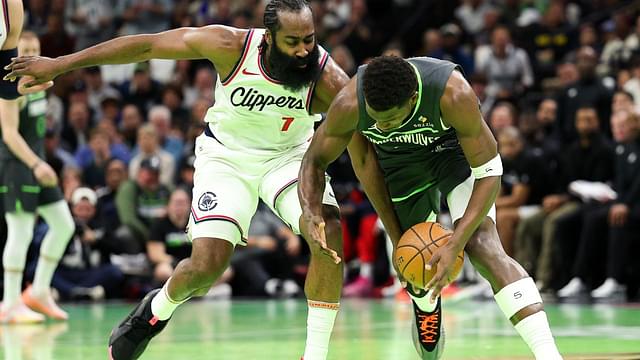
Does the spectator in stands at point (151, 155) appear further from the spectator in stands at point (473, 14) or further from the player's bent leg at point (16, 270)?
the spectator in stands at point (473, 14)

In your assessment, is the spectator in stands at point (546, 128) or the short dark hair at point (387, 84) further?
the spectator in stands at point (546, 128)

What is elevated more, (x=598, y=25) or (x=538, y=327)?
(x=598, y=25)

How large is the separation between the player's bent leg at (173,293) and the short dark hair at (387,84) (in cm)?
128

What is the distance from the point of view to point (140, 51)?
5.95 m

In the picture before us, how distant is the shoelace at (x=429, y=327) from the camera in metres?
6.41

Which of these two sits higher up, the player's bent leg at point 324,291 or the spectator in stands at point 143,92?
the spectator in stands at point 143,92

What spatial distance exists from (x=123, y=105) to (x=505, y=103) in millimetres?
6094

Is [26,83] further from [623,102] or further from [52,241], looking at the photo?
[623,102]

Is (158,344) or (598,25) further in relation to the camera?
(598,25)

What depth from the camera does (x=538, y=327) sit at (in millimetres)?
5336

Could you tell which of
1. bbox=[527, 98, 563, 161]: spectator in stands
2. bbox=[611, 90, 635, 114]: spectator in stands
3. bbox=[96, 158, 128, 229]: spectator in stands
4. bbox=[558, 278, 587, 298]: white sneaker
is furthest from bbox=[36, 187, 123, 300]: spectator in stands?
bbox=[611, 90, 635, 114]: spectator in stands

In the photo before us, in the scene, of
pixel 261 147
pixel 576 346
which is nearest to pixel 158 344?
pixel 261 147

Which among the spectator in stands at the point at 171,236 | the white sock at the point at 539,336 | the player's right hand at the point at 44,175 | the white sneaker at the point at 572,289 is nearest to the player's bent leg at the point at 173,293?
the white sock at the point at 539,336

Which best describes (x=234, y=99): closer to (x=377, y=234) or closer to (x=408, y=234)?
(x=408, y=234)
